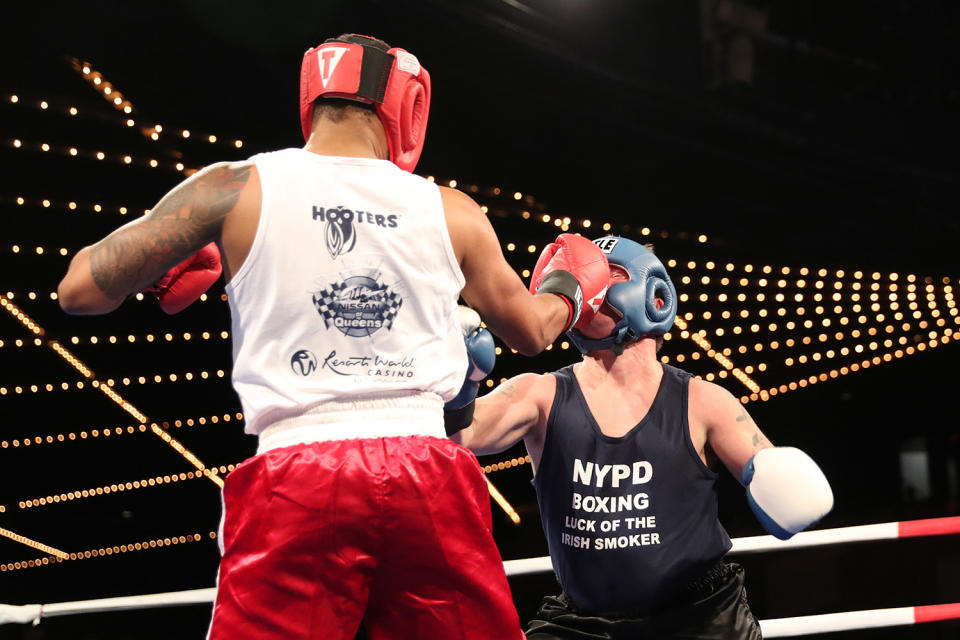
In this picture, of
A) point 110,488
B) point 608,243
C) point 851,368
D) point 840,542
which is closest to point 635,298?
point 608,243

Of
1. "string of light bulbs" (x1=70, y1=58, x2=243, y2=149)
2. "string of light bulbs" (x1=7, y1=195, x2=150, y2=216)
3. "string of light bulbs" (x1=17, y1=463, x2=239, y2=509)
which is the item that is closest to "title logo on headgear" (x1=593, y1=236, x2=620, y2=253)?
"string of light bulbs" (x1=70, y1=58, x2=243, y2=149)

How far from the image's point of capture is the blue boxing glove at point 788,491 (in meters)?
1.69

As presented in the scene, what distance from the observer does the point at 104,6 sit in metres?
4.42

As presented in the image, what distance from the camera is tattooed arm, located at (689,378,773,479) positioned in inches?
73.8

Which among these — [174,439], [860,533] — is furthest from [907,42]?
[174,439]

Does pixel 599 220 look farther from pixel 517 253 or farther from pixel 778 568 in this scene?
pixel 778 568

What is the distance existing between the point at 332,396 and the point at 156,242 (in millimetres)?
317

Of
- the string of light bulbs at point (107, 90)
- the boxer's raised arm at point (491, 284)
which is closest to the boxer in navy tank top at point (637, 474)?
the boxer's raised arm at point (491, 284)

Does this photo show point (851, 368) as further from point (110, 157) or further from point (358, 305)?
point (358, 305)

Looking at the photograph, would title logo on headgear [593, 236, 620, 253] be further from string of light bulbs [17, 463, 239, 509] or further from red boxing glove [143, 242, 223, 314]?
Answer: string of light bulbs [17, 463, 239, 509]

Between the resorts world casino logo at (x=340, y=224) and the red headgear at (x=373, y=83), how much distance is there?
0.58 feet

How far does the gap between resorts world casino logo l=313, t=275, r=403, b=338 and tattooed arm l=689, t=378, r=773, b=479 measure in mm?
894

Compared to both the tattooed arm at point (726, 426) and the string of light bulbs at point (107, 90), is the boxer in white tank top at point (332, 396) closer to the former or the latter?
the tattooed arm at point (726, 426)

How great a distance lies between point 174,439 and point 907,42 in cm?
659
